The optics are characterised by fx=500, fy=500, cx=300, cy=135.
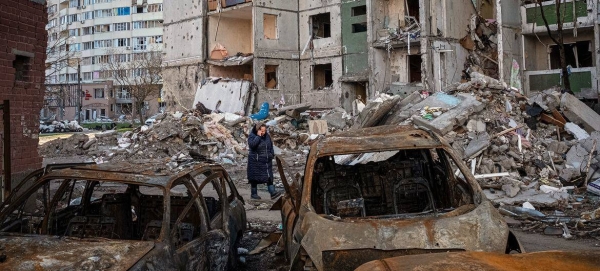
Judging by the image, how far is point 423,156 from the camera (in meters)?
6.39

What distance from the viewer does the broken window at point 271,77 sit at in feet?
103

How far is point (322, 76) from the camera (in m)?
32.3

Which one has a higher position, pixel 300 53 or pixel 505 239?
pixel 300 53

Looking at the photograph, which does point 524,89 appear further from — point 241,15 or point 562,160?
point 241,15

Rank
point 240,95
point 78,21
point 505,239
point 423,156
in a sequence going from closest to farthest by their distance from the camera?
point 505,239, point 423,156, point 240,95, point 78,21

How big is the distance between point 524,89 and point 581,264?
22.8 meters

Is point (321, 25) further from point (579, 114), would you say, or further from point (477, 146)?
point (477, 146)

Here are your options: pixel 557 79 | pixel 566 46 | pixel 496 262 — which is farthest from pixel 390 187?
pixel 566 46

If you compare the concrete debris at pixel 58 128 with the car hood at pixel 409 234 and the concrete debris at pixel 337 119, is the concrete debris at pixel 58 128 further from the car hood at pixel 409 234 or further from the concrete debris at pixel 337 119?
the car hood at pixel 409 234

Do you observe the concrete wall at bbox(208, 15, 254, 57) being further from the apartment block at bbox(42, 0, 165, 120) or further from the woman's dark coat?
the apartment block at bbox(42, 0, 165, 120)

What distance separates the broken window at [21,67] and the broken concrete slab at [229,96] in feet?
65.0

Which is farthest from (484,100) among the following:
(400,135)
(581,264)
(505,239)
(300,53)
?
(300,53)

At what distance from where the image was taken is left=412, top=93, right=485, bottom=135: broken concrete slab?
14.7m

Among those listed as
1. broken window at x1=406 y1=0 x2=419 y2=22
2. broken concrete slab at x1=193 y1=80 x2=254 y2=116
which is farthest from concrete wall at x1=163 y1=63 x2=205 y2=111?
broken window at x1=406 y1=0 x2=419 y2=22
